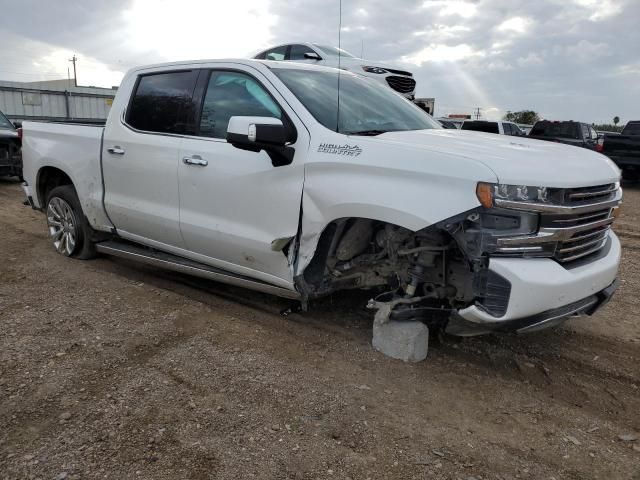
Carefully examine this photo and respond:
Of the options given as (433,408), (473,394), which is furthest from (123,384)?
(473,394)

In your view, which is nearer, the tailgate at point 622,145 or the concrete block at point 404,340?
the concrete block at point 404,340

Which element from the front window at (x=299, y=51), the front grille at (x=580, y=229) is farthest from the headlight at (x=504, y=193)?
the front window at (x=299, y=51)

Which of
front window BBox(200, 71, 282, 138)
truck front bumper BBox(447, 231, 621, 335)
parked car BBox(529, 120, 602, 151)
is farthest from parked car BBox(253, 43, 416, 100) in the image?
truck front bumper BBox(447, 231, 621, 335)

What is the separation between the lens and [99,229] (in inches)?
209

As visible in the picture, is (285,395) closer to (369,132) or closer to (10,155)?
(369,132)

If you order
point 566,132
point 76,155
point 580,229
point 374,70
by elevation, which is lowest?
point 580,229

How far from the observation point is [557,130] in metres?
17.2

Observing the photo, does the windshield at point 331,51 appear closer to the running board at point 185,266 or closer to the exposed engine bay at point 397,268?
the running board at point 185,266

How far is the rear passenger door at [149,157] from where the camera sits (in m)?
4.39

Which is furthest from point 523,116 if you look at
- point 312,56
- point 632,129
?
point 312,56

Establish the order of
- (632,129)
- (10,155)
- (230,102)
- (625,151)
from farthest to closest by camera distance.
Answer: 1. (632,129)
2. (625,151)
3. (10,155)
4. (230,102)

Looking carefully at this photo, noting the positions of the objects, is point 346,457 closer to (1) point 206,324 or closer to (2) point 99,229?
(1) point 206,324

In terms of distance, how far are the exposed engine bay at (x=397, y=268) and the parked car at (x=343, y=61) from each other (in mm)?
7491

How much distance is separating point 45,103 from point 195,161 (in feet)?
48.6
